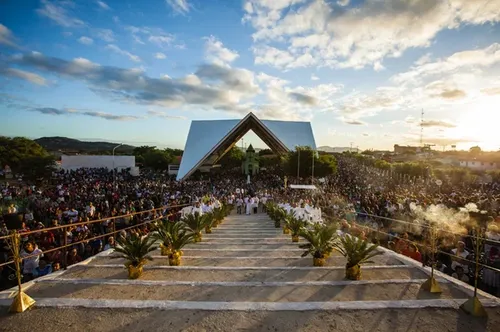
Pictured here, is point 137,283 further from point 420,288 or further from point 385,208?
point 385,208

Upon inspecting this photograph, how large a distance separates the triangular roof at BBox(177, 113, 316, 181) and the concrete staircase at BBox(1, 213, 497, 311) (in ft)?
85.9

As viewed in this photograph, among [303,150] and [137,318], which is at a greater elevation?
[303,150]

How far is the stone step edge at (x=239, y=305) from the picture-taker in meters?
3.32

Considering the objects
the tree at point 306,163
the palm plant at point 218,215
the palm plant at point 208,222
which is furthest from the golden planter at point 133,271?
the tree at point 306,163

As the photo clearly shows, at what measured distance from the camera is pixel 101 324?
3.02m

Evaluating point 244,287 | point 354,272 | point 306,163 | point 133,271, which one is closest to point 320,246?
point 354,272

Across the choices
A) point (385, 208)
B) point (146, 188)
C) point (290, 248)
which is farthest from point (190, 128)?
point (290, 248)

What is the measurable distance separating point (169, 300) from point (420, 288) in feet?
10.6

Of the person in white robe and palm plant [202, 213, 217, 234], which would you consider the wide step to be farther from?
the person in white robe

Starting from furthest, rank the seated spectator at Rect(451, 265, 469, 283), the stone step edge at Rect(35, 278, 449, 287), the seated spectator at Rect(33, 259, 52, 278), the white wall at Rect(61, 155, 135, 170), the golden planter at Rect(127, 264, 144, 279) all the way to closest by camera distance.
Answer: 1. the white wall at Rect(61, 155, 135, 170)
2. the seated spectator at Rect(33, 259, 52, 278)
3. the seated spectator at Rect(451, 265, 469, 283)
4. the golden planter at Rect(127, 264, 144, 279)
5. the stone step edge at Rect(35, 278, 449, 287)

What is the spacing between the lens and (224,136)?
3306 centimetres

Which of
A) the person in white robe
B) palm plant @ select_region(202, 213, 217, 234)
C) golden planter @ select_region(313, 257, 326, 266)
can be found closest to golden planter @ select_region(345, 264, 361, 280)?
golden planter @ select_region(313, 257, 326, 266)

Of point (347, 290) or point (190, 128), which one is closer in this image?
point (347, 290)

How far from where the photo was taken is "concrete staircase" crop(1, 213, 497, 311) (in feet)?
11.2
